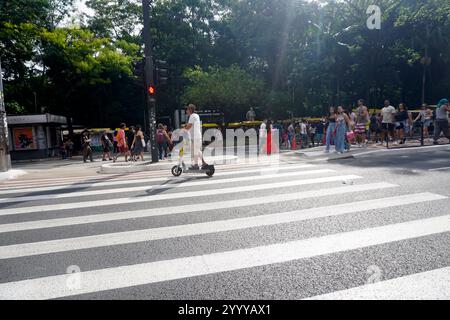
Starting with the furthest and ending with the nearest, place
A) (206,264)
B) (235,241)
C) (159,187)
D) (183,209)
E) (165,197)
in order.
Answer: (159,187), (165,197), (183,209), (235,241), (206,264)

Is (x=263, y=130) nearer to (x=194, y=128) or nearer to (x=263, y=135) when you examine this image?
(x=263, y=135)

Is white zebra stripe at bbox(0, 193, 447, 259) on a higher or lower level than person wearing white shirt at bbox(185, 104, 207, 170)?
lower

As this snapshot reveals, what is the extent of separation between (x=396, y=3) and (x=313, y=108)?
11.2m

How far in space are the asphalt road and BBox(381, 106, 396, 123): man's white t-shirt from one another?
23.9 ft

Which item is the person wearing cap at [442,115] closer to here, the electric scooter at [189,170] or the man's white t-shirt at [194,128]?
the electric scooter at [189,170]

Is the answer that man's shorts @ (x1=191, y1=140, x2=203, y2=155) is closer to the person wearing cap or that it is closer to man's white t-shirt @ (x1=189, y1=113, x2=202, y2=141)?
man's white t-shirt @ (x1=189, y1=113, x2=202, y2=141)

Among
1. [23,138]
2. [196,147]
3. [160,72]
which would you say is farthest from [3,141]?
[23,138]

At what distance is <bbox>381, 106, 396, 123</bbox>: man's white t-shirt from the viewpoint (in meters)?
14.6

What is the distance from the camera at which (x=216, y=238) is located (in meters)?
4.45

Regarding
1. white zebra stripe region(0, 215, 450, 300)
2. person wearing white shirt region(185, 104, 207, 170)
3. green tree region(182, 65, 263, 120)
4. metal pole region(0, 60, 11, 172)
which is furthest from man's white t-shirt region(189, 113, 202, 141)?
green tree region(182, 65, 263, 120)

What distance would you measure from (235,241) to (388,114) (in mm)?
12827

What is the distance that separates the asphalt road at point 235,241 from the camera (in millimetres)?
3127

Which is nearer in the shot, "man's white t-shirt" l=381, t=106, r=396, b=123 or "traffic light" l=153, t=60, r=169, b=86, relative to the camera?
"traffic light" l=153, t=60, r=169, b=86

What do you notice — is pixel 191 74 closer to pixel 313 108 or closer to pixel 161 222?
pixel 313 108
